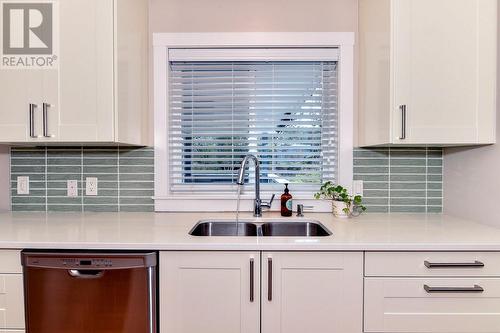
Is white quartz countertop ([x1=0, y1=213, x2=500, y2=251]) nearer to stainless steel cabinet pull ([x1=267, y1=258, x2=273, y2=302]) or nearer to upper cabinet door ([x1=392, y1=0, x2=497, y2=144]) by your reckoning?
stainless steel cabinet pull ([x1=267, y1=258, x2=273, y2=302])

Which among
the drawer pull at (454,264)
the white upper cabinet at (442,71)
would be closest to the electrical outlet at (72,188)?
the white upper cabinet at (442,71)

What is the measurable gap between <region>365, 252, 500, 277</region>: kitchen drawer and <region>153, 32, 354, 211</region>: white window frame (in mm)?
712

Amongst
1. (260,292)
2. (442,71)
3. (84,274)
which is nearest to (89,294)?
(84,274)

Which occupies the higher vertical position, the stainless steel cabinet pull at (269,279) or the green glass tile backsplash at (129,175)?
the green glass tile backsplash at (129,175)

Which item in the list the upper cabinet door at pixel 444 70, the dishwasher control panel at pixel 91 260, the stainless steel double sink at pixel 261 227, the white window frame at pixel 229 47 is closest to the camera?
the dishwasher control panel at pixel 91 260

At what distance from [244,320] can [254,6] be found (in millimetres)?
1836

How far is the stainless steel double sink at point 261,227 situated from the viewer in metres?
1.90

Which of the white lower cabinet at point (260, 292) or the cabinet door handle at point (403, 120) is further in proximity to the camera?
the cabinet door handle at point (403, 120)

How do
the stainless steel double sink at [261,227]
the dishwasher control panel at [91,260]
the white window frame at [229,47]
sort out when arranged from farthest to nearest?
the white window frame at [229,47]
the stainless steel double sink at [261,227]
the dishwasher control panel at [91,260]

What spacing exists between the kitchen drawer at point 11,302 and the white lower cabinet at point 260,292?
0.61 metres

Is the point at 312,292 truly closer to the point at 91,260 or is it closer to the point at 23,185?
the point at 91,260

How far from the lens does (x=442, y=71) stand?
5.32 feet

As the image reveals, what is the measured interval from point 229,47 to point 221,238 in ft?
4.15

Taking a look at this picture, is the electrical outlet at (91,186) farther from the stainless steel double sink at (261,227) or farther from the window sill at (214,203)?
the stainless steel double sink at (261,227)
